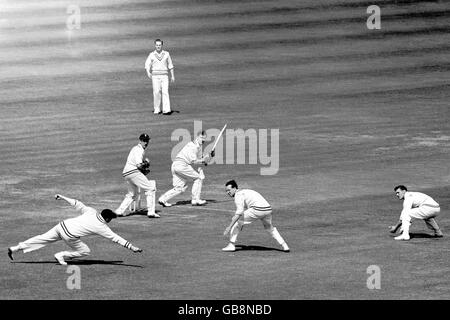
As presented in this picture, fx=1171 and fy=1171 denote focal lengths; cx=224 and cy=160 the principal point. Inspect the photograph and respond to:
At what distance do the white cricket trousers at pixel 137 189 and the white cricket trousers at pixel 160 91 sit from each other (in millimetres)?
11236

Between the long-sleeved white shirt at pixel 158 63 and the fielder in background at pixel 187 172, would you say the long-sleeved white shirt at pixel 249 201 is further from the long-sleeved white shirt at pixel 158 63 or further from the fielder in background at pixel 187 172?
the long-sleeved white shirt at pixel 158 63

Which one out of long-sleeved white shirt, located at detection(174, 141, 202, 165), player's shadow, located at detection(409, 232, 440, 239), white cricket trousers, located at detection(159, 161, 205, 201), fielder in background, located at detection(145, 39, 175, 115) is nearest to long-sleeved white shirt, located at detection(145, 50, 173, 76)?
fielder in background, located at detection(145, 39, 175, 115)

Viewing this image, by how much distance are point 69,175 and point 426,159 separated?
1123 centimetres

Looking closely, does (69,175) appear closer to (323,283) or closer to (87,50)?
(323,283)

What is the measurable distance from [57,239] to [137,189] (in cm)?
527

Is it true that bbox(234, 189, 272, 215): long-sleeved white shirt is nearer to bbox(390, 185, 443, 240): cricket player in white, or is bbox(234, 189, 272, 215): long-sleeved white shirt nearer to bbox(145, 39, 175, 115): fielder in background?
bbox(390, 185, 443, 240): cricket player in white

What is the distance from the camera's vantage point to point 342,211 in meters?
30.9

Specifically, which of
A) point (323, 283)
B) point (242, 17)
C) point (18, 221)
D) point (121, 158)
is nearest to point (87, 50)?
point (242, 17)

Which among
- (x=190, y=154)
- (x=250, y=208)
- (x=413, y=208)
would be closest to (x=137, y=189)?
(x=190, y=154)

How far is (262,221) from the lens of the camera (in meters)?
26.7

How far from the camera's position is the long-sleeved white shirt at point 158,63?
134ft

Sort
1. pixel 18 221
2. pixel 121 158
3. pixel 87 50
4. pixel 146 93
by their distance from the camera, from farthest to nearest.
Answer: pixel 87 50, pixel 146 93, pixel 121 158, pixel 18 221
